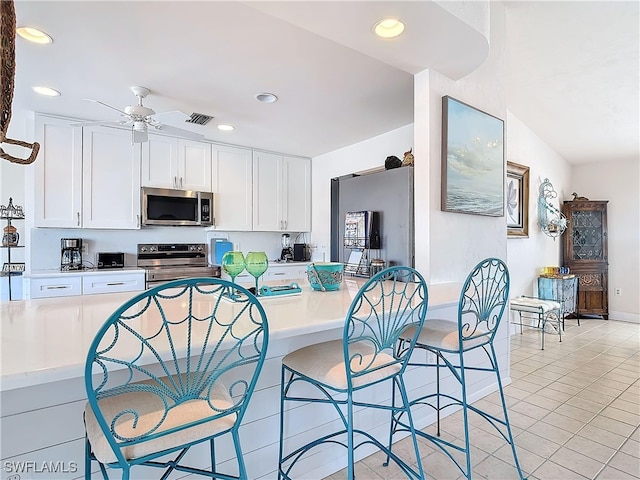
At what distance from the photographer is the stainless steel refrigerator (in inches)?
99.9

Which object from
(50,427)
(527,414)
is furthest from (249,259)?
(527,414)

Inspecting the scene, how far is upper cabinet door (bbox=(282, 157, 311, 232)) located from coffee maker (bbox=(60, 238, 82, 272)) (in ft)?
7.64

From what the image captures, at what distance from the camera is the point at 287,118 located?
11.1 ft

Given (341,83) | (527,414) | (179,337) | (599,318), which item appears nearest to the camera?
(179,337)

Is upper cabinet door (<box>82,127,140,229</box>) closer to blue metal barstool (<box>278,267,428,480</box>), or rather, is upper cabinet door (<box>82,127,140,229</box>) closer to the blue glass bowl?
the blue glass bowl

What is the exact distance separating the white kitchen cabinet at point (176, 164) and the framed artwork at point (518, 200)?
3627 millimetres

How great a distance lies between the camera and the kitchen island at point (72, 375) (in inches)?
33.3

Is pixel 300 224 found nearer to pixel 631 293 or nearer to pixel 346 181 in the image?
pixel 346 181

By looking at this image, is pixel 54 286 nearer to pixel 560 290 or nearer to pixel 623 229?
pixel 560 290

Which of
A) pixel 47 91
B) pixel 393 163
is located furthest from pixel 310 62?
pixel 47 91

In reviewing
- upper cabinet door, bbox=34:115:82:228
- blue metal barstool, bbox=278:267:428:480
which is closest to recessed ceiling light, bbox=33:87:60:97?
upper cabinet door, bbox=34:115:82:228

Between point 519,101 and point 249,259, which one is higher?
point 519,101

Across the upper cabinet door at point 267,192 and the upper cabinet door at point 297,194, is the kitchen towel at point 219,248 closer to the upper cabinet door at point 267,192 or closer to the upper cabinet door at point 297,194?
the upper cabinet door at point 267,192

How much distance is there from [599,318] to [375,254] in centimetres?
461
